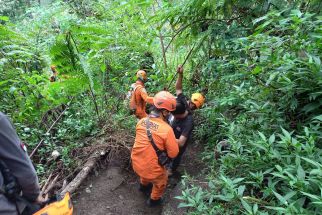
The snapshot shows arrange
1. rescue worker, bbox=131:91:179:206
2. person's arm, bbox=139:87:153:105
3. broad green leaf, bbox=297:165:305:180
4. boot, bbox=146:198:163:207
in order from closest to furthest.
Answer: broad green leaf, bbox=297:165:305:180, rescue worker, bbox=131:91:179:206, boot, bbox=146:198:163:207, person's arm, bbox=139:87:153:105

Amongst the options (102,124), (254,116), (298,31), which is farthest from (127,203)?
(298,31)

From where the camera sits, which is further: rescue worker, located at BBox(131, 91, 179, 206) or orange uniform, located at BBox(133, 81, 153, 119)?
orange uniform, located at BBox(133, 81, 153, 119)

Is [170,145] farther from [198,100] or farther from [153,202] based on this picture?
[198,100]

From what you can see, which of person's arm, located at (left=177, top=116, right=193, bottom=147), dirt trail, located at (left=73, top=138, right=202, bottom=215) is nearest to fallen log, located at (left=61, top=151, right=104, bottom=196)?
dirt trail, located at (left=73, top=138, right=202, bottom=215)

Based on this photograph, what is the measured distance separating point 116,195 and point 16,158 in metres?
2.52

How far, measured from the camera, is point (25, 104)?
5262 mm

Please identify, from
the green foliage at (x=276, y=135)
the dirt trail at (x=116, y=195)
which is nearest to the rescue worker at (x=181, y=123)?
the dirt trail at (x=116, y=195)

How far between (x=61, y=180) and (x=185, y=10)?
361cm

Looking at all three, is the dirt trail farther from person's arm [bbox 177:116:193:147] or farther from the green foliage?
the green foliage

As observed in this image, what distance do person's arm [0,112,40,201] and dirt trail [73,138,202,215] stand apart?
1783 millimetres

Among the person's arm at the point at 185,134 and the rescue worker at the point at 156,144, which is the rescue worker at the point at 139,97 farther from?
the rescue worker at the point at 156,144

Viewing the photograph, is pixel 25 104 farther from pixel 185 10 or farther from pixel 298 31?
pixel 298 31

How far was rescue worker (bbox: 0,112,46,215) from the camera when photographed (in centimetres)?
232

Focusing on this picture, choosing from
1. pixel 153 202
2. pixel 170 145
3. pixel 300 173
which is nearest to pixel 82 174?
pixel 153 202
